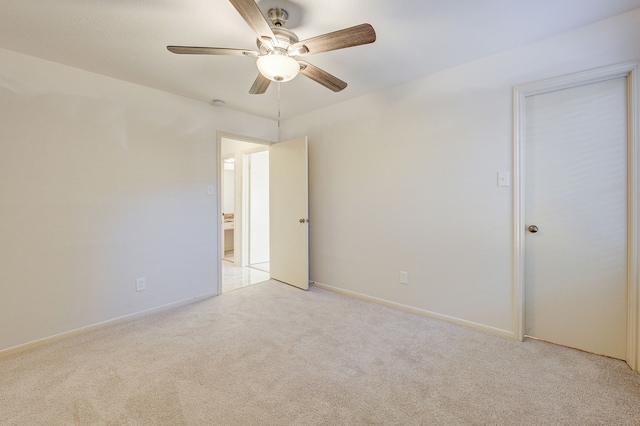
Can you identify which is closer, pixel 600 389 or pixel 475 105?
pixel 600 389

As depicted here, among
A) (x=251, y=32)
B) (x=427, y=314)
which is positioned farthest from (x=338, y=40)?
(x=427, y=314)

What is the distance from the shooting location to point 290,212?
3.83m

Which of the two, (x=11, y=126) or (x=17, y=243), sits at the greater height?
(x=11, y=126)

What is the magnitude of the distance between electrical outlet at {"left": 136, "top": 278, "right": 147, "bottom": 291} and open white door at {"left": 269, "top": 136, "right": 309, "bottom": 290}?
1670 millimetres

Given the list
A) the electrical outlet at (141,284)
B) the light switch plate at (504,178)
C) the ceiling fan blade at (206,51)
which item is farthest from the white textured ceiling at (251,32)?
the electrical outlet at (141,284)

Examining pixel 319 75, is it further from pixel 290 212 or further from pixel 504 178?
pixel 290 212

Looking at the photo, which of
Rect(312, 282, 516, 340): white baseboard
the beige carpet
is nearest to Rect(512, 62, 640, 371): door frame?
the beige carpet

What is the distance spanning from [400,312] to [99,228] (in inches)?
118

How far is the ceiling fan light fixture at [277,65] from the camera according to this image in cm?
165

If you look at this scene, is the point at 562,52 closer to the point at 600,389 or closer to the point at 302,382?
the point at 600,389

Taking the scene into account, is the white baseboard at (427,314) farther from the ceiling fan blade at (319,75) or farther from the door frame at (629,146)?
the ceiling fan blade at (319,75)

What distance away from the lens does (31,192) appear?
224cm

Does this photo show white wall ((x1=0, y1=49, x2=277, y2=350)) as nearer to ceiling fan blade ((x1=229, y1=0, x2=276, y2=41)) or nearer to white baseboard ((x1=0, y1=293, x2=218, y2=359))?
white baseboard ((x1=0, y1=293, x2=218, y2=359))

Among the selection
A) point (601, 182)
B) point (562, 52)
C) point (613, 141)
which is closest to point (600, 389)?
point (601, 182)
